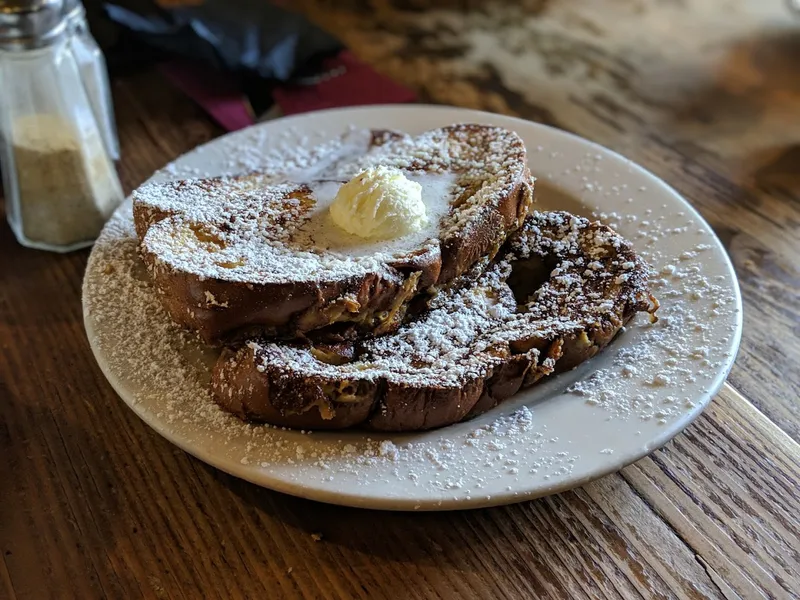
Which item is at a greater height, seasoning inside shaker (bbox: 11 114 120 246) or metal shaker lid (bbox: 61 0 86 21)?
metal shaker lid (bbox: 61 0 86 21)

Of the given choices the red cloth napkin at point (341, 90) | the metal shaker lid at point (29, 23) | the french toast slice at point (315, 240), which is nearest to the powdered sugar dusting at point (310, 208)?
the french toast slice at point (315, 240)

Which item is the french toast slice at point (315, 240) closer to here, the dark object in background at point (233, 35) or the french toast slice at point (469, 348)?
the french toast slice at point (469, 348)

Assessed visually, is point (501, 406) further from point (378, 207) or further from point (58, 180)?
point (58, 180)

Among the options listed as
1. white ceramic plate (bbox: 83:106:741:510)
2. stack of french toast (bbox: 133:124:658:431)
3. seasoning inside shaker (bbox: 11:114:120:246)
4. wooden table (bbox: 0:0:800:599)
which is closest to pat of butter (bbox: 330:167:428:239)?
stack of french toast (bbox: 133:124:658:431)

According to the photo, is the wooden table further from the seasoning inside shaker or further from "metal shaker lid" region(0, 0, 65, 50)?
"metal shaker lid" region(0, 0, 65, 50)

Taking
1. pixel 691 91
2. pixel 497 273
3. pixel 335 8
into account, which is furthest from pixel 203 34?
pixel 691 91

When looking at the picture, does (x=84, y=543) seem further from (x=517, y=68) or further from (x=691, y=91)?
(x=691, y=91)

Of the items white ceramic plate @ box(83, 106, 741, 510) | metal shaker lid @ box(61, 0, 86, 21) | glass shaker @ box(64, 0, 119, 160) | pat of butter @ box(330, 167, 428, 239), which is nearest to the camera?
white ceramic plate @ box(83, 106, 741, 510)
